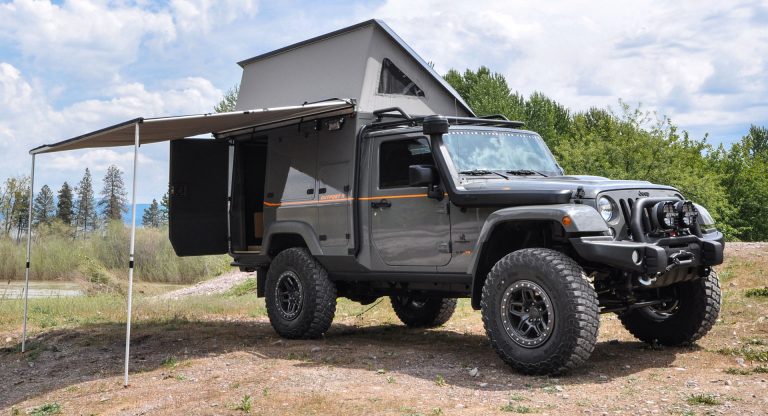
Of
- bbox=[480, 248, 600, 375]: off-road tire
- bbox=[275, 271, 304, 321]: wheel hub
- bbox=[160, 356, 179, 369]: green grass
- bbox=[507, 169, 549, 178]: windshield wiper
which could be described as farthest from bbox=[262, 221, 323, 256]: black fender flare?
bbox=[480, 248, 600, 375]: off-road tire

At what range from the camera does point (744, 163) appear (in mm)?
53000

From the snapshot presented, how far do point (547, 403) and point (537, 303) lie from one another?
1.17 meters

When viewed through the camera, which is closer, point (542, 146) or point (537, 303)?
point (537, 303)

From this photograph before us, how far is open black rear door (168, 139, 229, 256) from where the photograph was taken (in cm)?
1074

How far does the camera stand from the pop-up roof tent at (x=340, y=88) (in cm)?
929

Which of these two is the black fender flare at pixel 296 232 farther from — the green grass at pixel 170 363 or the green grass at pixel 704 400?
the green grass at pixel 704 400

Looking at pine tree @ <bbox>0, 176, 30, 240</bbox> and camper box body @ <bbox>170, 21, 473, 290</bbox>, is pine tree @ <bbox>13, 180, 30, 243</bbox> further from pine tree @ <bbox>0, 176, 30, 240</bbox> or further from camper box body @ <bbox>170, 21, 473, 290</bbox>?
camper box body @ <bbox>170, 21, 473, 290</bbox>

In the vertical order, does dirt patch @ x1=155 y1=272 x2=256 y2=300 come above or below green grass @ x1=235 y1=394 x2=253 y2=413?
above

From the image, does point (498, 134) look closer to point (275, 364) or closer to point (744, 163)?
point (275, 364)

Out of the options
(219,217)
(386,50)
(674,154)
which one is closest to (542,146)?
(386,50)

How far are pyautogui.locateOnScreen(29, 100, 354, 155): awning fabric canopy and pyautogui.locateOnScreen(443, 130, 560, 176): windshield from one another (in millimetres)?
1543

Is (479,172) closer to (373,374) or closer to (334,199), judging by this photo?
(334,199)

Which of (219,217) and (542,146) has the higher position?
(542,146)

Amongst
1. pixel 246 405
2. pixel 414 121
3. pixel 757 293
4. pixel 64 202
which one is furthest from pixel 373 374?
pixel 64 202
